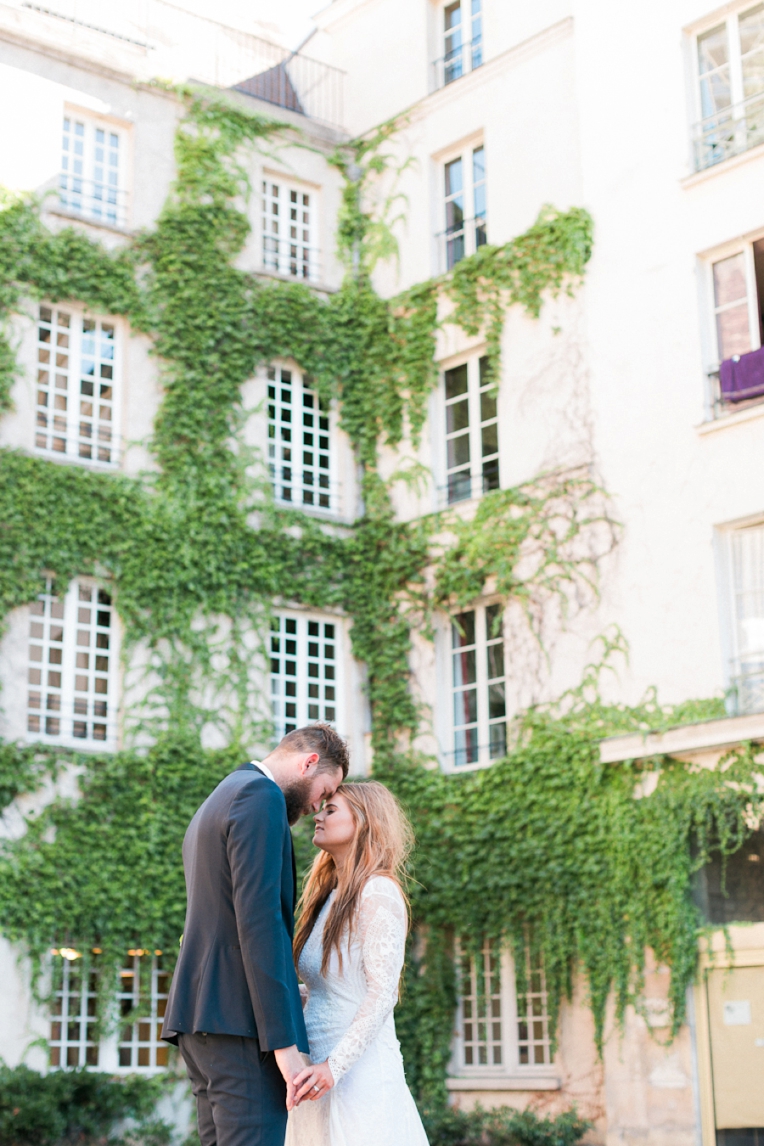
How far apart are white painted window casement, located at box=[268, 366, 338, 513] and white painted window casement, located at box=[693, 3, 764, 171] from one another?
6261 mm

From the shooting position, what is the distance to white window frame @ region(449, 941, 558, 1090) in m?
16.3

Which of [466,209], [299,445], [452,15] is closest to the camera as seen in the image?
[299,445]

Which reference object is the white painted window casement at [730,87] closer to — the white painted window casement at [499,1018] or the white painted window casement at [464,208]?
the white painted window casement at [464,208]

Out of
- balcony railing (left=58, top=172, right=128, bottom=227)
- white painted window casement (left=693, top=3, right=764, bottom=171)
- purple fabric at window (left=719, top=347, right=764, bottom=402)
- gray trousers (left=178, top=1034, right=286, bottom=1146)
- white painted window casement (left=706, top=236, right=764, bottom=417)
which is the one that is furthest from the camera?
balcony railing (left=58, top=172, right=128, bottom=227)

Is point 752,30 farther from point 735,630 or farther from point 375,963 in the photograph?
point 375,963

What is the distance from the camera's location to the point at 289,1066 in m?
4.94

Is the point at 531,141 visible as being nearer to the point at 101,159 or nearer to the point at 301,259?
the point at 301,259

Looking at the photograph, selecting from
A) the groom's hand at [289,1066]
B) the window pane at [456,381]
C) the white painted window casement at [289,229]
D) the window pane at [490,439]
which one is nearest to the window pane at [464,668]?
the window pane at [490,439]

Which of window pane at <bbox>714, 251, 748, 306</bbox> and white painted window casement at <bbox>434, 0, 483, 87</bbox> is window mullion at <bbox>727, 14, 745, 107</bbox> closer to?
window pane at <bbox>714, 251, 748, 306</bbox>

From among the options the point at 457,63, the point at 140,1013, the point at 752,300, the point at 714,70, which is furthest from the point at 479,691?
the point at 457,63

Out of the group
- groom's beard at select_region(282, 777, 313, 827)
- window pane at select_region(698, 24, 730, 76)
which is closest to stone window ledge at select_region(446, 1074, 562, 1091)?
groom's beard at select_region(282, 777, 313, 827)

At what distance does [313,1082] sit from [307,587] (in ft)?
45.3

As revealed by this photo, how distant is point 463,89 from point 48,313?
264 inches

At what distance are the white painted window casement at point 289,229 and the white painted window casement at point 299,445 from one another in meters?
1.67
